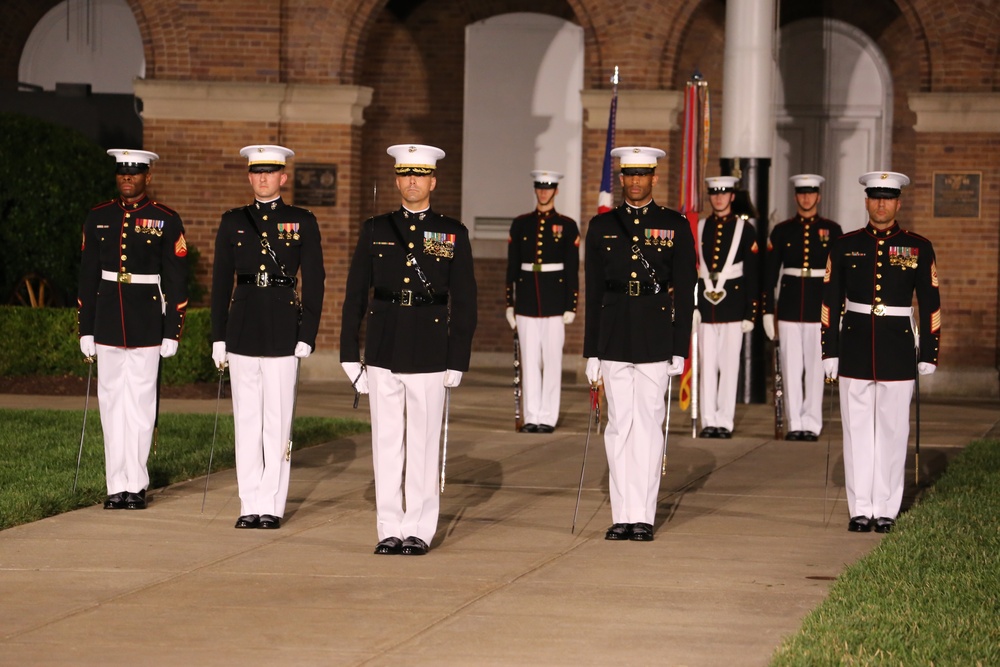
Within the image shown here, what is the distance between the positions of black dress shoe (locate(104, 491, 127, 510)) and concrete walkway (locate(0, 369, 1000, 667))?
0.44 ft

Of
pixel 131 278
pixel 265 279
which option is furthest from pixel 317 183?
pixel 265 279

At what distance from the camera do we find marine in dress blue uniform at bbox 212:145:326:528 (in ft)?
27.5

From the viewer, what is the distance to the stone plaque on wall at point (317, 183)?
17.2m

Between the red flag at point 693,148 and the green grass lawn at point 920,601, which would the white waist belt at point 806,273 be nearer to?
the red flag at point 693,148

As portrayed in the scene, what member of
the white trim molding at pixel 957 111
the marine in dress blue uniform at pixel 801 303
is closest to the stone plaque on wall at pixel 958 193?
the white trim molding at pixel 957 111

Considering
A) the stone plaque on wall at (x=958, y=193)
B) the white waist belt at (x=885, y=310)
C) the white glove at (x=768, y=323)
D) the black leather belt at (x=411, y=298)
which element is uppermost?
the stone plaque on wall at (x=958, y=193)

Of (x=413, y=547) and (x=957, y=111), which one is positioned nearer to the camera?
(x=413, y=547)

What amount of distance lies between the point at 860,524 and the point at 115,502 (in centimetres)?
410

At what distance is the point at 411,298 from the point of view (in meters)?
7.76

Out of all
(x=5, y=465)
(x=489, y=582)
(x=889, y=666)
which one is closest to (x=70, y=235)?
(x=5, y=465)

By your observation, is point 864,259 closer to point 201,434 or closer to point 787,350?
point 787,350

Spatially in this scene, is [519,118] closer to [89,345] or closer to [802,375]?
[802,375]

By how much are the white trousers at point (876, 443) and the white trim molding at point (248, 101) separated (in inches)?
380

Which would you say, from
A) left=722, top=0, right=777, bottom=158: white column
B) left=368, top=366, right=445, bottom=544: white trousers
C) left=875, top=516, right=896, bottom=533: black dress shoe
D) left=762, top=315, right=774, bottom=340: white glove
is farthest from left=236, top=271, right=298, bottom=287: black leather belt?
left=722, top=0, right=777, bottom=158: white column
